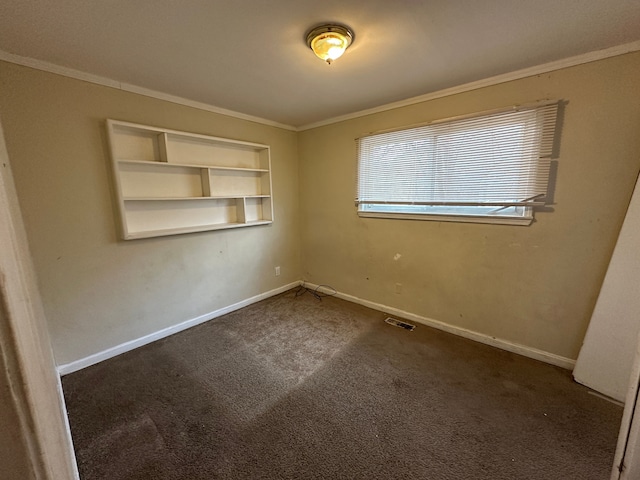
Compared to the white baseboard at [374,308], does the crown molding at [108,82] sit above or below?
above

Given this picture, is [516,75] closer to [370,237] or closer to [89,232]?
[370,237]

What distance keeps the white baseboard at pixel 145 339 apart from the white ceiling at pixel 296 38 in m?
2.23

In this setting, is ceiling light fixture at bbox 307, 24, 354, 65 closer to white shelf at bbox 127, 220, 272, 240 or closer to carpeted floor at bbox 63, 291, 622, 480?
white shelf at bbox 127, 220, 272, 240

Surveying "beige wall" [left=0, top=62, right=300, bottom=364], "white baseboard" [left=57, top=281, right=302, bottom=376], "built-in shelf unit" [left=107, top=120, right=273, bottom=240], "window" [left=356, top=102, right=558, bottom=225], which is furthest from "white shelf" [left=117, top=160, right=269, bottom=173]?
"white baseboard" [left=57, top=281, right=302, bottom=376]

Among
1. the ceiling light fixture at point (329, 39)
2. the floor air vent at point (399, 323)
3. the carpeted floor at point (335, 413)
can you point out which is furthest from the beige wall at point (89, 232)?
the floor air vent at point (399, 323)

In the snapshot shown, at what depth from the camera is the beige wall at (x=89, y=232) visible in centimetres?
184

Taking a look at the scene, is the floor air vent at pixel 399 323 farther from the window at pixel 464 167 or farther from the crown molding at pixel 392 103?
the crown molding at pixel 392 103

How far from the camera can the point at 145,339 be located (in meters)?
2.49

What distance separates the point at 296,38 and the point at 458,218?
6.41 ft

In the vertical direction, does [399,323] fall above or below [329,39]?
below

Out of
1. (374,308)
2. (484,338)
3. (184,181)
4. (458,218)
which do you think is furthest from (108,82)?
(484,338)

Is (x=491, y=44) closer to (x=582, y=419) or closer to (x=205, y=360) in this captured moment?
(x=582, y=419)

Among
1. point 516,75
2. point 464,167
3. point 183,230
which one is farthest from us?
point 183,230

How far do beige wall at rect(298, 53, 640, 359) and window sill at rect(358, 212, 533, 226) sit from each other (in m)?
0.05
